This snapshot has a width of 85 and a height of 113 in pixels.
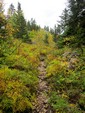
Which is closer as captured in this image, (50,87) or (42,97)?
(42,97)

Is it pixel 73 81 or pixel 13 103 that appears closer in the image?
pixel 13 103

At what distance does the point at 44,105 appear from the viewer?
1127 centimetres

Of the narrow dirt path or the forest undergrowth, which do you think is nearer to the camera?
the forest undergrowth

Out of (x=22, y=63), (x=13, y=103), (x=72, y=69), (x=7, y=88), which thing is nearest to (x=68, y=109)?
(x=13, y=103)

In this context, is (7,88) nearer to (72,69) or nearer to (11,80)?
(11,80)

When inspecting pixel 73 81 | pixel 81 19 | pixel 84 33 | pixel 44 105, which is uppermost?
pixel 81 19

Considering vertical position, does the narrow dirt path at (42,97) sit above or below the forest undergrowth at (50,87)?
below

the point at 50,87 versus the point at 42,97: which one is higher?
the point at 50,87

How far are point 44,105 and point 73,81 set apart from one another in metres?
2.89

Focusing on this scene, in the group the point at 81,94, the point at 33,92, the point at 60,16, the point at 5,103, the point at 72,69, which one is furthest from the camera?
the point at 60,16

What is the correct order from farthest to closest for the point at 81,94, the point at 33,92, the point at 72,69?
the point at 72,69 → the point at 33,92 → the point at 81,94

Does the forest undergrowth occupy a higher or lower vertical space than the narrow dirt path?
higher

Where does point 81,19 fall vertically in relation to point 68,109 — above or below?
above

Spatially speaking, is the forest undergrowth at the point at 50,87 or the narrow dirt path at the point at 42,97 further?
the narrow dirt path at the point at 42,97
